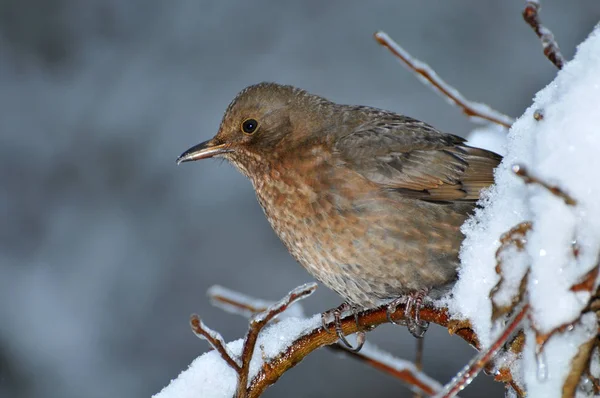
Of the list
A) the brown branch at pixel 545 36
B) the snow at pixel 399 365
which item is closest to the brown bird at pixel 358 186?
the snow at pixel 399 365

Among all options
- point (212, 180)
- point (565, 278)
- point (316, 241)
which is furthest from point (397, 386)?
point (565, 278)

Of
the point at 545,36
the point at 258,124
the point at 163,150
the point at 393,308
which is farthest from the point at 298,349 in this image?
the point at 163,150

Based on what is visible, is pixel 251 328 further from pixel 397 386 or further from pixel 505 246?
pixel 397 386

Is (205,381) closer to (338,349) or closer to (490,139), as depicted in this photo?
(338,349)

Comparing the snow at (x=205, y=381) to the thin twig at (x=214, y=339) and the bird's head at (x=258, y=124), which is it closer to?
the thin twig at (x=214, y=339)

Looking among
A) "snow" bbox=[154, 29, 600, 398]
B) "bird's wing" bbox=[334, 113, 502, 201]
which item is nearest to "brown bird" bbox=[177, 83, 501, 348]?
"bird's wing" bbox=[334, 113, 502, 201]

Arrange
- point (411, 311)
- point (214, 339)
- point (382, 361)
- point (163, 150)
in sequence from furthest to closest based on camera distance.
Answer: point (163, 150) → point (382, 361) → point (411, 311) → point (214, 339)

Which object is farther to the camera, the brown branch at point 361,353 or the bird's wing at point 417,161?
the bird's wing at point 417,161

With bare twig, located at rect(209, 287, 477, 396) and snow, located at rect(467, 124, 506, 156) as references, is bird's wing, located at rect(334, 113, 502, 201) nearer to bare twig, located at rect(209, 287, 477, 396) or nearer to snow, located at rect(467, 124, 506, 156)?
snow, located at rect(467, 124, 506, 156)
